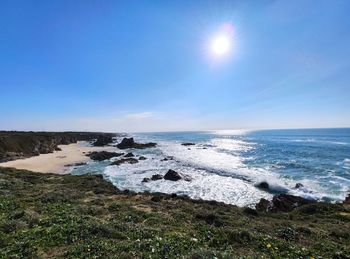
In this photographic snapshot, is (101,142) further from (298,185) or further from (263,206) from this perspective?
(263,206)

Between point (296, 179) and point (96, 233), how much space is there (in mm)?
34721

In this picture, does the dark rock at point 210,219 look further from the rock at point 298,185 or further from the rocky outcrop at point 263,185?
the rock at point 298,185

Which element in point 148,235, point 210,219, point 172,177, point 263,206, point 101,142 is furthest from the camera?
point 101,142

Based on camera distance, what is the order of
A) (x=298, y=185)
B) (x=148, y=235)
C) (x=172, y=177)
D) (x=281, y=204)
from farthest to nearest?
(x=172, y=177), (x=298, y=185), (x=281, y=204), (x=148, y=235)

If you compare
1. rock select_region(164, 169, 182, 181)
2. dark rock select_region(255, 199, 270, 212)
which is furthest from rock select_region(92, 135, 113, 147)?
dark rock select_region(255, 199, 270, 212)

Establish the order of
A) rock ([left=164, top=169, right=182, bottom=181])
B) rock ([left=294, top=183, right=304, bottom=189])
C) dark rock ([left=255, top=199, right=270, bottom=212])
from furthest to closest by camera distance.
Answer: rock ([left=164, top=169, right=182, bottom=181]) < rock ([left=294, top=183, right=304, bottom=189]) < dark rock ([left=255, top=199, right=270, bottom=212])

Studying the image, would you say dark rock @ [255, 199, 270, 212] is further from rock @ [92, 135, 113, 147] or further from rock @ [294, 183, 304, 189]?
rock @ [92, 135, 113, 147]

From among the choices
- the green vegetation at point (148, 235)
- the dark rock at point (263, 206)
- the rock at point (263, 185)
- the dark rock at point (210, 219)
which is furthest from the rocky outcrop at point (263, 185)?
the dark rock at point (210, 219)

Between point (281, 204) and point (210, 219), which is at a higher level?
point (210, 219)

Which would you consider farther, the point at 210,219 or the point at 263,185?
the point at 263,185

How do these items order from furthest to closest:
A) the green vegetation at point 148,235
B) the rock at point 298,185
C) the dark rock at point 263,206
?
1. the rock at point 298,185
2. the dark rock at point 263,206
3. the green vegetation at point 148,235

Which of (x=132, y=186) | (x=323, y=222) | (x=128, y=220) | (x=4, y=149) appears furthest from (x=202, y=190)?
(x=4, y=149)

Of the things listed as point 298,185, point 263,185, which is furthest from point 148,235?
point 298,185

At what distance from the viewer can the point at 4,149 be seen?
58.2 m
